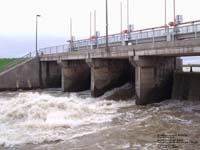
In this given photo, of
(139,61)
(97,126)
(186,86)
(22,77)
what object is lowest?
(97,126)

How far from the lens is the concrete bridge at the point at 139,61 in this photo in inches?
874

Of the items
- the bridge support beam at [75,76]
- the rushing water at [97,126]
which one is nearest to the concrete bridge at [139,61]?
the bridge support beam at [75,76]

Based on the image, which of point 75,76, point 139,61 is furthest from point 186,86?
point 75,76

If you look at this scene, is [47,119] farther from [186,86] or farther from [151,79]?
[186,86]

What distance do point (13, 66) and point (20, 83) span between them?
8.06 feet

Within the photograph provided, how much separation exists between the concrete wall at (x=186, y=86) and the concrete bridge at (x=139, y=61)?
0.33 m

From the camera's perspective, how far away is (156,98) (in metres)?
25.7

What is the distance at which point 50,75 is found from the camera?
4550 centimetres

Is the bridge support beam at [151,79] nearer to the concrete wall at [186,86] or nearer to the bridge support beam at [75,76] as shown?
the concrete wall at [186,86]

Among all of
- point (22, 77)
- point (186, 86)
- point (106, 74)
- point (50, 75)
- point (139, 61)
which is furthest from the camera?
point (50, 75)

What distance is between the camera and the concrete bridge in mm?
22188

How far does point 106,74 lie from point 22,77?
13.9 meters

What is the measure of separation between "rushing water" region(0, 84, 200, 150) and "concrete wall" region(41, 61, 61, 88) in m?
21.5

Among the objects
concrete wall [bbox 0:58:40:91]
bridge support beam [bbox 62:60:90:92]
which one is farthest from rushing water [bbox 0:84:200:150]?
concrete wall [bbox 0:58:40:91]
